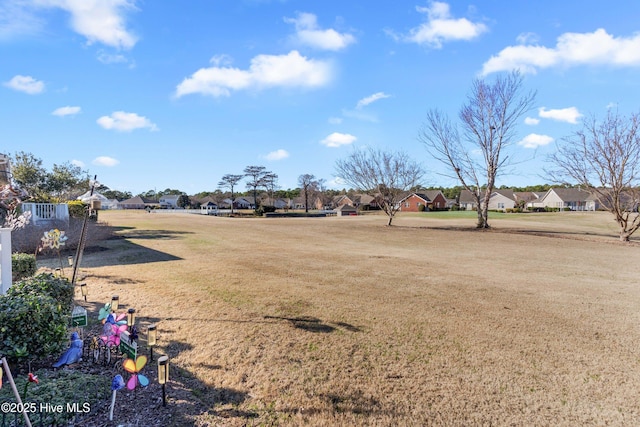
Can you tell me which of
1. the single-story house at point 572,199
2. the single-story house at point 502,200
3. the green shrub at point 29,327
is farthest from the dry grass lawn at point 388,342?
the single-story house at point 572,199

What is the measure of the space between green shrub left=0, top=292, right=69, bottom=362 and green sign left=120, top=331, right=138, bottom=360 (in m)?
0.65

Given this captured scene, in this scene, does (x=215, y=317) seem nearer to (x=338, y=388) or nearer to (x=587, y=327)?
(x=338, y=388)

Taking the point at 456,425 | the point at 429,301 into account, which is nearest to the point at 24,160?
the point at 429,301

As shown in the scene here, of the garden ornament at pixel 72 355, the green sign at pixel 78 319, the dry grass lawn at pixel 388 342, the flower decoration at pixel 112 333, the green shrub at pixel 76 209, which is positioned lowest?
the dry grass lawn at pixel 388 342

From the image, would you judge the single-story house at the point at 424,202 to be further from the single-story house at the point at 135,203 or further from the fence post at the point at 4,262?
the single-story house at the point at 135,203

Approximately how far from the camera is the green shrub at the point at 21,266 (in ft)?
20.2

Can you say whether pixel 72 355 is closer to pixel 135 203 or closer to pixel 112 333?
pixel 112 333

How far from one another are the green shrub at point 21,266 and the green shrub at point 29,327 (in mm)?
3862

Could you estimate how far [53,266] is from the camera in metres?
8.71

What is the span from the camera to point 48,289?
152 inches

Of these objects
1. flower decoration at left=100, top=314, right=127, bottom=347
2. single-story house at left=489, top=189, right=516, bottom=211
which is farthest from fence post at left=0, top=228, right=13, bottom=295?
single-story house at left=489, top=189, right=516, bottom=211

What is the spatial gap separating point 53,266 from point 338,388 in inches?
364

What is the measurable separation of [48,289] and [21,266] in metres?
3.54

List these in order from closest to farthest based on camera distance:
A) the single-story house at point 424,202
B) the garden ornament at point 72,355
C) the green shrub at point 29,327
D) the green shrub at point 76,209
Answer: the green shrub at point 29,327, the garden ornament at point 72,355, the green shrub at point 76,209, the single-story house at point 424,202
